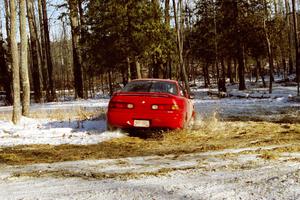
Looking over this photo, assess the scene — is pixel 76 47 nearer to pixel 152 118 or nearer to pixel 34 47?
pixel 34 47

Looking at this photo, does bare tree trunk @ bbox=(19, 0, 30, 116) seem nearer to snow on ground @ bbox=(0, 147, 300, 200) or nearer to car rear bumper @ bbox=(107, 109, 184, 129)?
car rear bumper @ bbox=(107, 109, 184, 129)

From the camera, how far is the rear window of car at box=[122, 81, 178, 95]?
10.7 metres

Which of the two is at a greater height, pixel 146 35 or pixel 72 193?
pixel 146 35

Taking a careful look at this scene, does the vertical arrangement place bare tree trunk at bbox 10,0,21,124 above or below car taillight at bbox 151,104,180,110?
above

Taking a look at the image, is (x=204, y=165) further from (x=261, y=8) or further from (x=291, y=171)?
(x=261, y=8)

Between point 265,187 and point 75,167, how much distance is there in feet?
9.69

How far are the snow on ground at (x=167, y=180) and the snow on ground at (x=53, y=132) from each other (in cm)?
294

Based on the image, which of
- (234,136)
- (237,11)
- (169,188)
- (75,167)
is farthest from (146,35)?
(169,188)

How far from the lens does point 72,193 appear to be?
478cm

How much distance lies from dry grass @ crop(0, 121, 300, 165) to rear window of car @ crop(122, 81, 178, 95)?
114 cm

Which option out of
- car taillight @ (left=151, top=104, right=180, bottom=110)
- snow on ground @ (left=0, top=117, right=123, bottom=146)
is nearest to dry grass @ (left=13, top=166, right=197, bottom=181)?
snow on ground @ (left=0, top=117, right=123, bottom=146)

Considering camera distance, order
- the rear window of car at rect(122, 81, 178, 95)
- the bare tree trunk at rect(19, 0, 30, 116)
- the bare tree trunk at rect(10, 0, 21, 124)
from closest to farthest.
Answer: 1. the rear window of car at rect(122, 81, 178, 95)
2. the bare tree trunk at rect(10, 0, 21, 124)
3. the bare tree trunk at rect(19, 0, 30, 116)

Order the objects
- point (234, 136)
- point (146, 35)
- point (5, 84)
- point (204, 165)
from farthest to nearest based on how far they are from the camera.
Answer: point (5, 84)
point (146, 35)
point (234, 136)
point (204, 165)

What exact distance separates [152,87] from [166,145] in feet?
7.58
